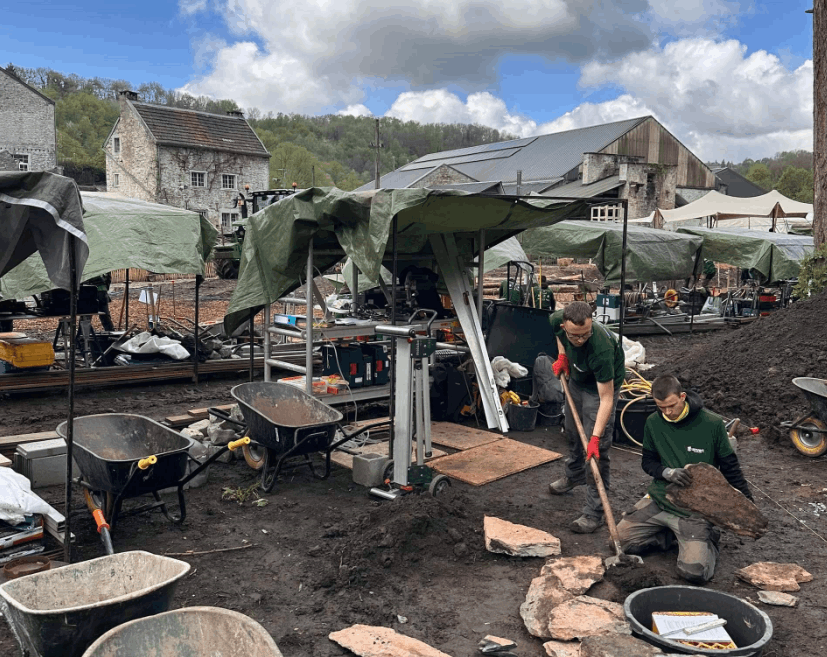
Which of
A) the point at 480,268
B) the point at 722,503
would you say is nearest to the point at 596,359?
the point at 722,503

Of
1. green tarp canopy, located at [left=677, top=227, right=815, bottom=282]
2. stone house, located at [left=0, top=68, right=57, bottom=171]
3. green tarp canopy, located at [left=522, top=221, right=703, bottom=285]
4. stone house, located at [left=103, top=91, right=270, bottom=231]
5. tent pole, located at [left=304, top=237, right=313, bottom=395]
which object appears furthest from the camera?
stone house, located at [left=103, top=91, right=270, bottom=231]

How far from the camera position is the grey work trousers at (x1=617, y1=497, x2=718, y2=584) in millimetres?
4422

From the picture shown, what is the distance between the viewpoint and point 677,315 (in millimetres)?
17672

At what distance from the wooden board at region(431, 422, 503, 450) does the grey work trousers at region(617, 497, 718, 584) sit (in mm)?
2767

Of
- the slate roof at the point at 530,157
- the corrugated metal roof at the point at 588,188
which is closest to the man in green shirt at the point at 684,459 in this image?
the corrugated metal roof at the point at 588,188

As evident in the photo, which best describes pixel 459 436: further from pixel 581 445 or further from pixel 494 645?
pixel 494 645

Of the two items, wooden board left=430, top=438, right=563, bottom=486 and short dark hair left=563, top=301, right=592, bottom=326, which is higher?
short dark hair left=563, top=301, right=592, bottom=326

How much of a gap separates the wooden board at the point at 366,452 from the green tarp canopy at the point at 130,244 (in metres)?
3.84

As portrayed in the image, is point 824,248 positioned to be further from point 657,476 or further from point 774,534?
point 657,476

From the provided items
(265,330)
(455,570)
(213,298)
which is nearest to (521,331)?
(265,330)

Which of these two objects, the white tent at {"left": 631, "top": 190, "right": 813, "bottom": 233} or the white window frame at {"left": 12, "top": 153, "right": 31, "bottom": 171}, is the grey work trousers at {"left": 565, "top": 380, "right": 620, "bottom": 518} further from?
the white window frame at {"left": 12, "top": 153, "right": 31, "bottom": 171}

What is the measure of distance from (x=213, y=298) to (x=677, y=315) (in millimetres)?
13300

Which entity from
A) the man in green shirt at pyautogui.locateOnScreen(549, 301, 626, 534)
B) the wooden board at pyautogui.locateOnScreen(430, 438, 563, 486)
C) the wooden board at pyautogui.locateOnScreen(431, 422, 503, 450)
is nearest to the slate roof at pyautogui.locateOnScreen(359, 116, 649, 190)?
the wooden board at pyautogui.locateOnScreen(431, 422, 503, 450)

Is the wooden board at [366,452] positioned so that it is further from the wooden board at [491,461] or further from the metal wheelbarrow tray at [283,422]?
the metal wheelbarrow tray at [283,422]
